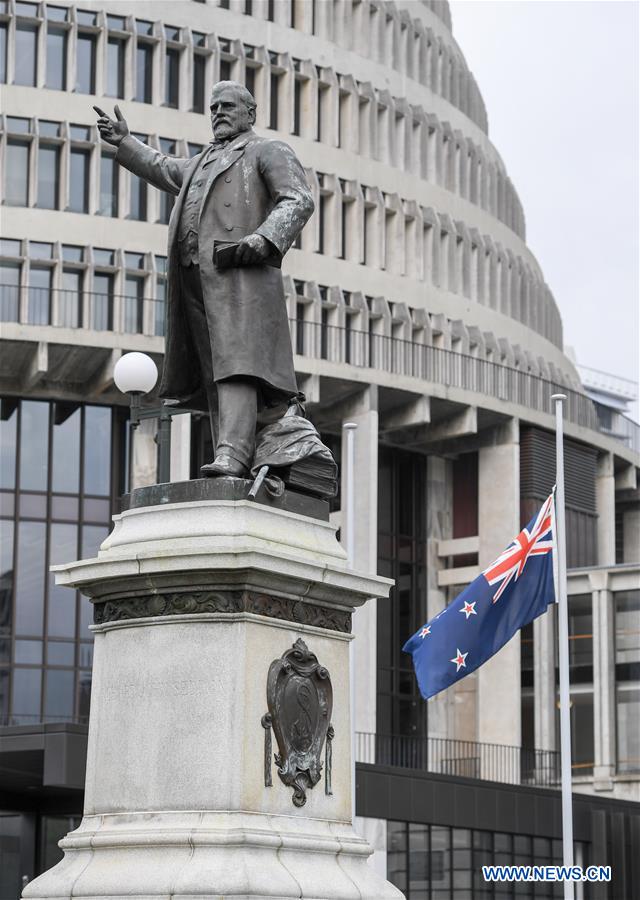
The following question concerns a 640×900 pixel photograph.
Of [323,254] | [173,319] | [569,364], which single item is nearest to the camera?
[173,319]

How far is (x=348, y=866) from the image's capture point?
1148 centimetres

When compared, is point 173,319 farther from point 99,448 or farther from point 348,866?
point 99,448

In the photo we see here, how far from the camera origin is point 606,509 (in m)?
67.4

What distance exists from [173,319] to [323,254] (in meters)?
46.5

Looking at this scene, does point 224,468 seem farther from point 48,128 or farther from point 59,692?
point 48,128

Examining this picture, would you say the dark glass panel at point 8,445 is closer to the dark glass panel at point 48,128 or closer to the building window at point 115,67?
the dark glass panel at point 48,128

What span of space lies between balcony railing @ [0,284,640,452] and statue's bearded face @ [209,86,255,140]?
4081 cm

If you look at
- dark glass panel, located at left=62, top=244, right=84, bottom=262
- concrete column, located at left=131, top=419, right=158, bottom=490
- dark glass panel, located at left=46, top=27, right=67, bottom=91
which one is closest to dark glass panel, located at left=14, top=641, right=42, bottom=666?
concrete column, located at left=131, top=419, right=158, bottom=490

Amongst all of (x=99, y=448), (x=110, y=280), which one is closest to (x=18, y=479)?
(x=99, y=448)

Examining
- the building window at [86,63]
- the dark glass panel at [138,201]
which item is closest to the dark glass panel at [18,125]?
the building window at [86,63]

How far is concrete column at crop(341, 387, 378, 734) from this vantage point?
55.2 metres

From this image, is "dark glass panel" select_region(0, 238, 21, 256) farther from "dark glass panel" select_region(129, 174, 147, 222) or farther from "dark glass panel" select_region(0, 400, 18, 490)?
"dark glass panel" select_region(0, 400, 18, 490)

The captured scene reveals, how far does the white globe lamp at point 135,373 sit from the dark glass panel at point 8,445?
33.7 meters

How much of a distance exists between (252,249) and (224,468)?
4.33 feet
